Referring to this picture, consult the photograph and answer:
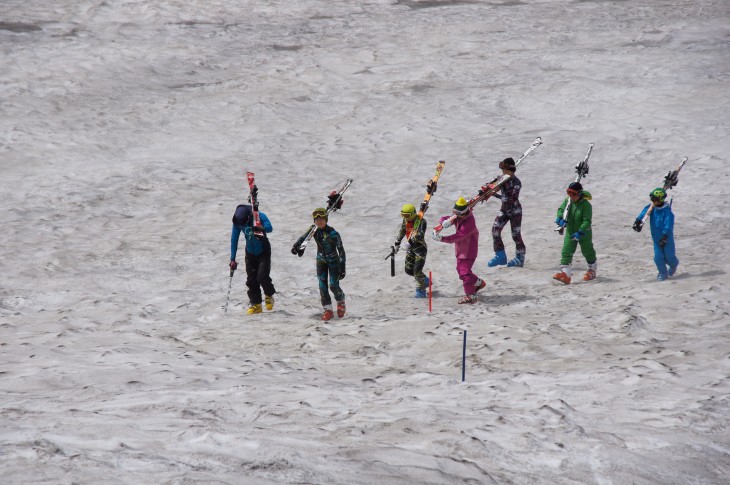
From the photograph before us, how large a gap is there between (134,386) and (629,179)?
12891 millimetres

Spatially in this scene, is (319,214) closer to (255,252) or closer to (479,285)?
(255,252)

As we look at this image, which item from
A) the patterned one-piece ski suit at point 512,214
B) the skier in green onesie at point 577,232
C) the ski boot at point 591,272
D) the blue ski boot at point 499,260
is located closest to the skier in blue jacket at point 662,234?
the skier in green onesie at point 577,232

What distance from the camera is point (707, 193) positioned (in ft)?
54.0

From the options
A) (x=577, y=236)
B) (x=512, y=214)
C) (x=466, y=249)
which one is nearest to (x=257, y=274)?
(x=466, y=249)

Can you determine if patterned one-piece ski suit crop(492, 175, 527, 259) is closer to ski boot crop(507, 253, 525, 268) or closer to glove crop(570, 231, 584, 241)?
ski boot crop(507, 253, 525, 268)

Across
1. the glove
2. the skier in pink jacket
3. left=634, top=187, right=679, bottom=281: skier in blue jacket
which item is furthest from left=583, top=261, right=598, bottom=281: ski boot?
the skier in pink jacket

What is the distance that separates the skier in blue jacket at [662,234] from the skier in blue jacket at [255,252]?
5.62m

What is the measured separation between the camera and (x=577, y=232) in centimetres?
1234

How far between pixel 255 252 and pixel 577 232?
5.00 meters

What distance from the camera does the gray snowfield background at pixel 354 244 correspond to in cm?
643

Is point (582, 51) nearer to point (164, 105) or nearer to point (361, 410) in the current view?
point (164, 105)

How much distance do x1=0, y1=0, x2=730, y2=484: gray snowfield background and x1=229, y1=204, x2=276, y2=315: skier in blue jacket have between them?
466 mm

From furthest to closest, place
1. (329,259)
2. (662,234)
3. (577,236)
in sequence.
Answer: (577,236) → (662,234) → (329,259)

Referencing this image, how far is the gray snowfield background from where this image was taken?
21.1 ft
